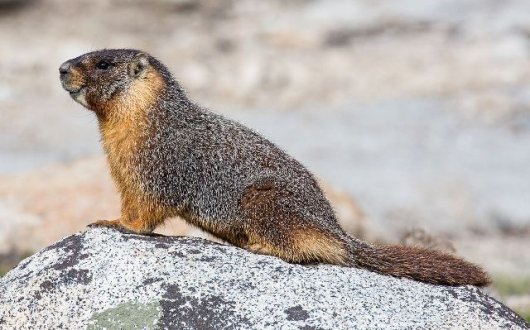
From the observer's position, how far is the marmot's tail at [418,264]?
699 cm

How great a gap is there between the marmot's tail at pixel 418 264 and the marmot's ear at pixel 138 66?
2127mm

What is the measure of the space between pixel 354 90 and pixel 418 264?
59.1 ft

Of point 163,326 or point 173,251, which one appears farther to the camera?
point 173,251

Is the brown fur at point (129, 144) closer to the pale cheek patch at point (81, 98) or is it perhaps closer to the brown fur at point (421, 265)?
the pale cheek patch at point (81, 98)

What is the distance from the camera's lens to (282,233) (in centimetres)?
721

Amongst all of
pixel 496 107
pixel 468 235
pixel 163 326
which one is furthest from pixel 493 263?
pixel 163 326

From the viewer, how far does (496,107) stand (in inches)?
922

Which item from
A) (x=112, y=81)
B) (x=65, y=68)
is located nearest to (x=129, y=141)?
(x=112, y=81)

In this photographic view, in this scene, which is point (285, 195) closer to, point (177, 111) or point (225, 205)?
point (225, 205)

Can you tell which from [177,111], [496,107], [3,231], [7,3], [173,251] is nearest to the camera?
[173,251]

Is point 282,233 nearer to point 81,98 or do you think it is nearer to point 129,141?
point 129,141

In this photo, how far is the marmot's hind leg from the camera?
280 inches

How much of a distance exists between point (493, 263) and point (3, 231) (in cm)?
810

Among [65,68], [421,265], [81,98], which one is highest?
[65,68]
